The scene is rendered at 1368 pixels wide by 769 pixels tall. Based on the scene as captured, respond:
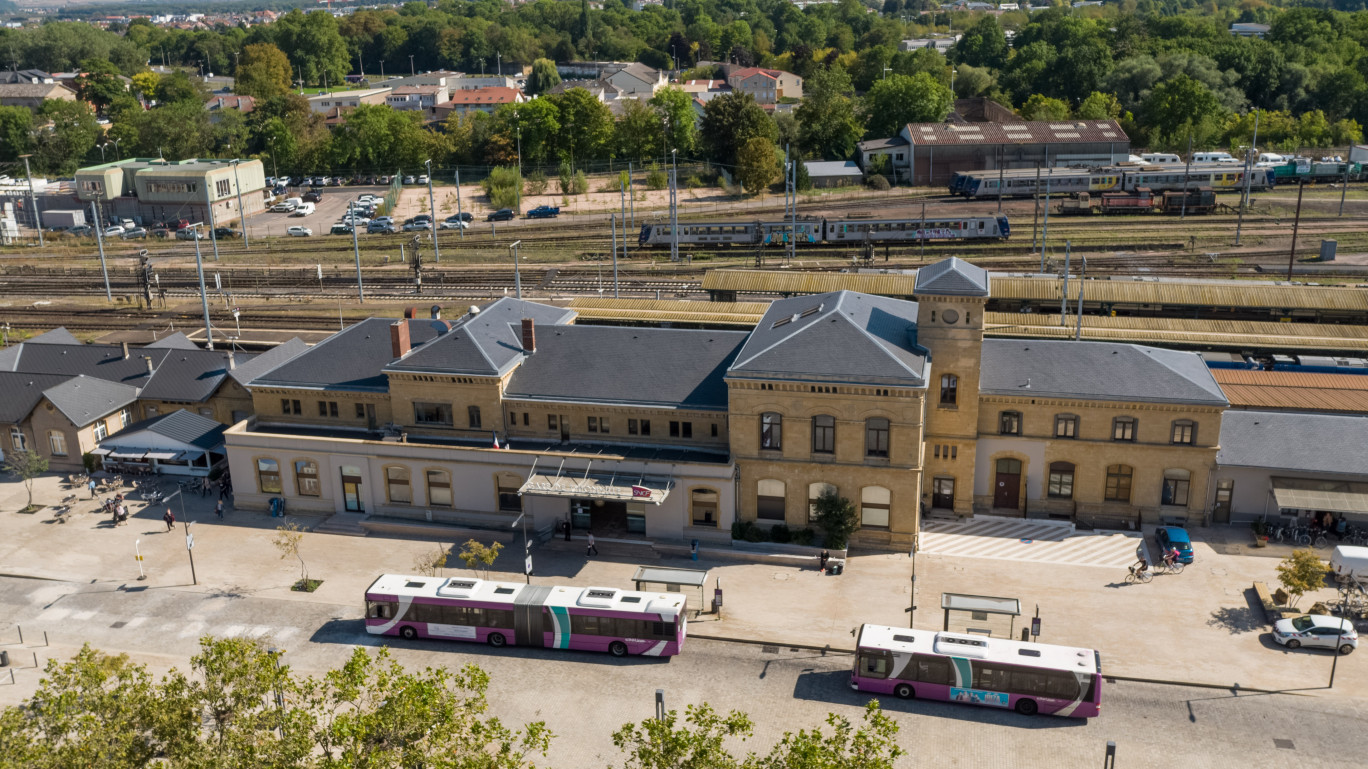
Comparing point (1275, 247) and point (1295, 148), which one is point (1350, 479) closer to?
point (1275, 247)

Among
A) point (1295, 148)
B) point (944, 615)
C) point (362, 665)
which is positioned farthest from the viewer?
point (1295, 148)

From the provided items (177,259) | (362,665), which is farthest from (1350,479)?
(177,259)

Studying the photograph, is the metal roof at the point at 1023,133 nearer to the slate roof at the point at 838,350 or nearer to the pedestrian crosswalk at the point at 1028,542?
the slate roof at the point at 838,350

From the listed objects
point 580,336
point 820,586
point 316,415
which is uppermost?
point 580,336

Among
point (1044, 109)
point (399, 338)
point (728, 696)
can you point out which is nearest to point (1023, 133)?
point (1044, 109)

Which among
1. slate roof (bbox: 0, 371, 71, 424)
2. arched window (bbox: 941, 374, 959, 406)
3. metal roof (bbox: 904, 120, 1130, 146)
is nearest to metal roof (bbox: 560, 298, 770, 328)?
arched window (bbox: 941, 374, 959, 406)

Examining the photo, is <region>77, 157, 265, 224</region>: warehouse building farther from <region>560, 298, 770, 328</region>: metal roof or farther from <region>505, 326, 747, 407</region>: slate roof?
<region>505, 326, 747, 407</region>: slate roof
